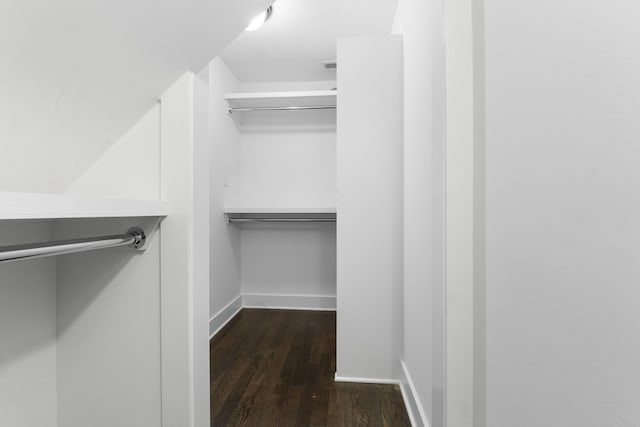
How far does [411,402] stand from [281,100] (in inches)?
93.4

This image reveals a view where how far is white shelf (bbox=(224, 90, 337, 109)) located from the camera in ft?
8.14

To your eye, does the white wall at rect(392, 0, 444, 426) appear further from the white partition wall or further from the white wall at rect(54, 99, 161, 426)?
the white wall at rect(54, 99, 161, 426)

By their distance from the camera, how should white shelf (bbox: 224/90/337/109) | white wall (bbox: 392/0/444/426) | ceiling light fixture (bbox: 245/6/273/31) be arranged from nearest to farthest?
white wall (bbox: 392/0/444/426) < ceiling light fixture (bbox: 245/6/273/31) < white shelf (bbox: 224/90/337/109)

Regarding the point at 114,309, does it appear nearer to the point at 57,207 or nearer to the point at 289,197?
the point at 57,207

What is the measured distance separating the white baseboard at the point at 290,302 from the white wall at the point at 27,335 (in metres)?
2.15

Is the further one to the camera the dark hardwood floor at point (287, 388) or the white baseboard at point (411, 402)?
the dark hardwood floor at point (287, 388)

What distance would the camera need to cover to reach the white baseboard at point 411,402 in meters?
1.21

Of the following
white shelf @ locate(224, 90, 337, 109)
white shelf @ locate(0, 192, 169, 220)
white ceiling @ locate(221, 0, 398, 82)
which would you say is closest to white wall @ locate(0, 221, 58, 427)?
white shelf @ locate(0, 192, 169, 220)

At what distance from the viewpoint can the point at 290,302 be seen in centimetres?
299

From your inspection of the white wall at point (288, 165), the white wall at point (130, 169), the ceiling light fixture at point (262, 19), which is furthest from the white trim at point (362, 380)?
the ceiling light fixture at point (262, 19)

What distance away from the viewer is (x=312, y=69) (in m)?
2.79

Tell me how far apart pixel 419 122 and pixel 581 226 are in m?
0.95

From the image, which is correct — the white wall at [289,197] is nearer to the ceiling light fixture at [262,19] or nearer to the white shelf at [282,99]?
the white shelf at [282,99]

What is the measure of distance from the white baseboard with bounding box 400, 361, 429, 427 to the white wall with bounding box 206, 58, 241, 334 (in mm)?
1426
